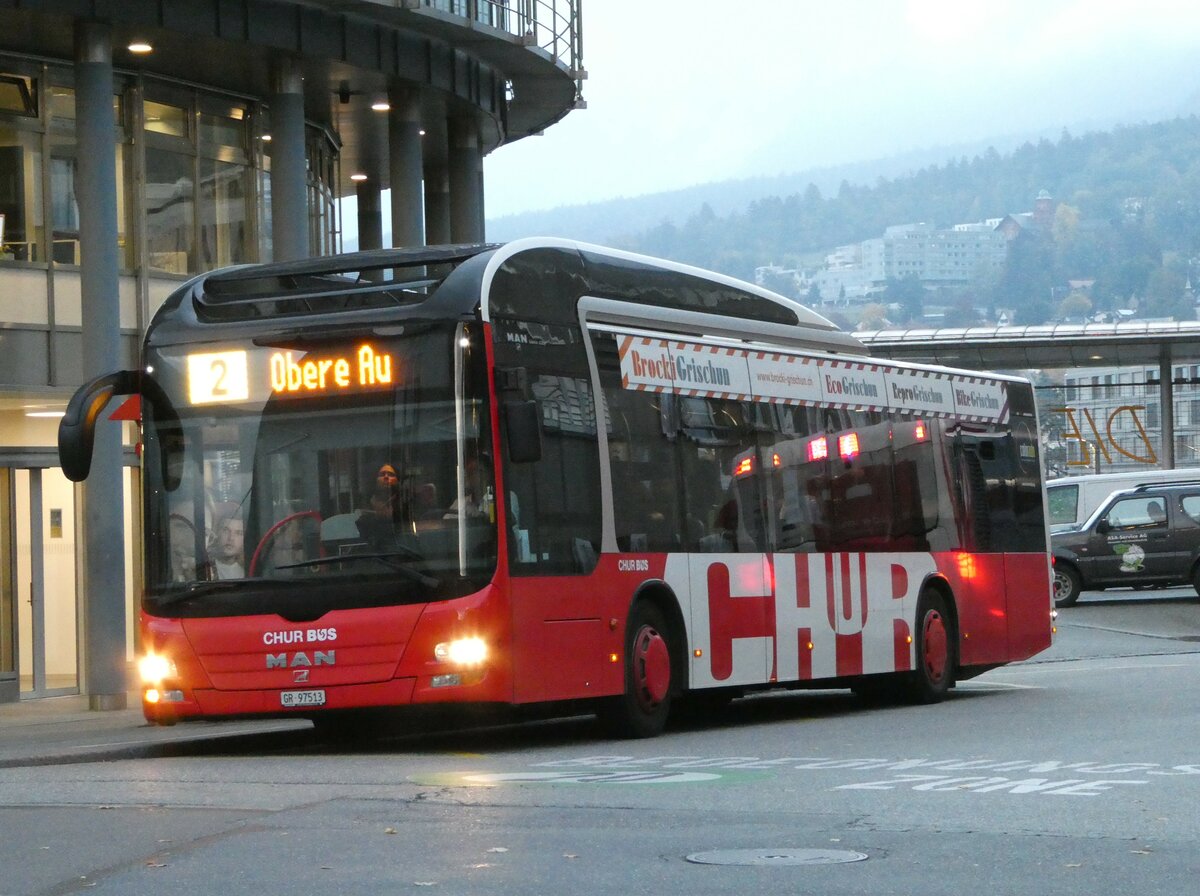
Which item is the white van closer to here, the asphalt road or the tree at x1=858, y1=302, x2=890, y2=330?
the asphalt road

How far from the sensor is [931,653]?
18703mm

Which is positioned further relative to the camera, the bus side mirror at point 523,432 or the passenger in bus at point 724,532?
the passenger in bus at point 724,532

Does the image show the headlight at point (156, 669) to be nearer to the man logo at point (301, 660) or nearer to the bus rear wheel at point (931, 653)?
the man logo at point (301, 660)

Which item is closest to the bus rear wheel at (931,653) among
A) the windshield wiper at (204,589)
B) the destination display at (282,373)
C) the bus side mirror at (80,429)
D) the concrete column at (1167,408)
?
the destination display at (282,373)

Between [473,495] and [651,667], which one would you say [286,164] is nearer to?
[651,667]

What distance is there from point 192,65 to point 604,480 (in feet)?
40.0

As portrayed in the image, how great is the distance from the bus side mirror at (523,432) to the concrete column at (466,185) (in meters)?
17.6

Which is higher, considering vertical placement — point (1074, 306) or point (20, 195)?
point (1074, 306)

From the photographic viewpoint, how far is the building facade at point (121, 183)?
72.5ft

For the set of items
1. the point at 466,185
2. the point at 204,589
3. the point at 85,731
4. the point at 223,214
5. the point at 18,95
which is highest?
the point at 466,185

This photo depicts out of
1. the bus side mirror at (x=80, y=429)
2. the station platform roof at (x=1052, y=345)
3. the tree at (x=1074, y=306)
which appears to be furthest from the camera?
the tree at (x=1074, y=306)

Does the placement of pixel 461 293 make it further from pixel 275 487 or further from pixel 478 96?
pixel 478 96

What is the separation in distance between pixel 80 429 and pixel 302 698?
2.15 meters

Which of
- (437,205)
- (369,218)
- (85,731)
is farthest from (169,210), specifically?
(437,205)
